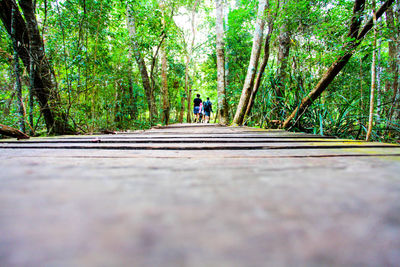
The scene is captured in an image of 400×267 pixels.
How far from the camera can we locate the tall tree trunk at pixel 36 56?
2543 millimetres

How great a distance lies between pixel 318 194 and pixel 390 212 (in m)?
0.12

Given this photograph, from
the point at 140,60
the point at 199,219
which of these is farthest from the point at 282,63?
the point at 199,219

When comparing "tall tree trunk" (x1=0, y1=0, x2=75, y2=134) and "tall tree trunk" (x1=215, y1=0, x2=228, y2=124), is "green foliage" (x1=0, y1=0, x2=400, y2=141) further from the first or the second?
"tall tree trunk" (x1=215, y1=0, x2=228, y2=124)

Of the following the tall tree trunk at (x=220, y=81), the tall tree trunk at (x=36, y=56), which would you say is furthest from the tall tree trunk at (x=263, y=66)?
the tall tree trunk at (x=36, y=56)

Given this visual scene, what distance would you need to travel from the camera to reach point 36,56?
102 inches

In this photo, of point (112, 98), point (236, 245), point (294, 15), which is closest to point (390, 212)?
point (236, 245)

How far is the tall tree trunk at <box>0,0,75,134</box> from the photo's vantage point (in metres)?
2.54

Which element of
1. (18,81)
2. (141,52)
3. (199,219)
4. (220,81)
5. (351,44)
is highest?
(141,52)

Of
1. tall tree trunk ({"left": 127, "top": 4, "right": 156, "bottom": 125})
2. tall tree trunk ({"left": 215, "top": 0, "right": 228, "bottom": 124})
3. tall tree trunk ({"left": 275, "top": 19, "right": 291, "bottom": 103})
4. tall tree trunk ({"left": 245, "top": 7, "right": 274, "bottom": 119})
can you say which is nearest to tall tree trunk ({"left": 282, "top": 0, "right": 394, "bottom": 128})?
tall tree trunk ({"left": 275, "top": 19, "right": 291, "bottom": 103})

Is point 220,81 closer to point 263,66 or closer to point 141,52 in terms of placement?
point 263,66

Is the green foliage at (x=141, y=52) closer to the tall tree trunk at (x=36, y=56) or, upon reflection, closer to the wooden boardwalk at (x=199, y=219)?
the tall tree trunk at (x=36, y=56)

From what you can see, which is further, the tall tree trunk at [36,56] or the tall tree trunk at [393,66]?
the tall tree trunk at [393,66]

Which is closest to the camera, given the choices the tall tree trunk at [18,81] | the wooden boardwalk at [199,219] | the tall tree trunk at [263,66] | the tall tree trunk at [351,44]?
the wooden boardwalk at [199,219]

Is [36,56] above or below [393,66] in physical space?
below
